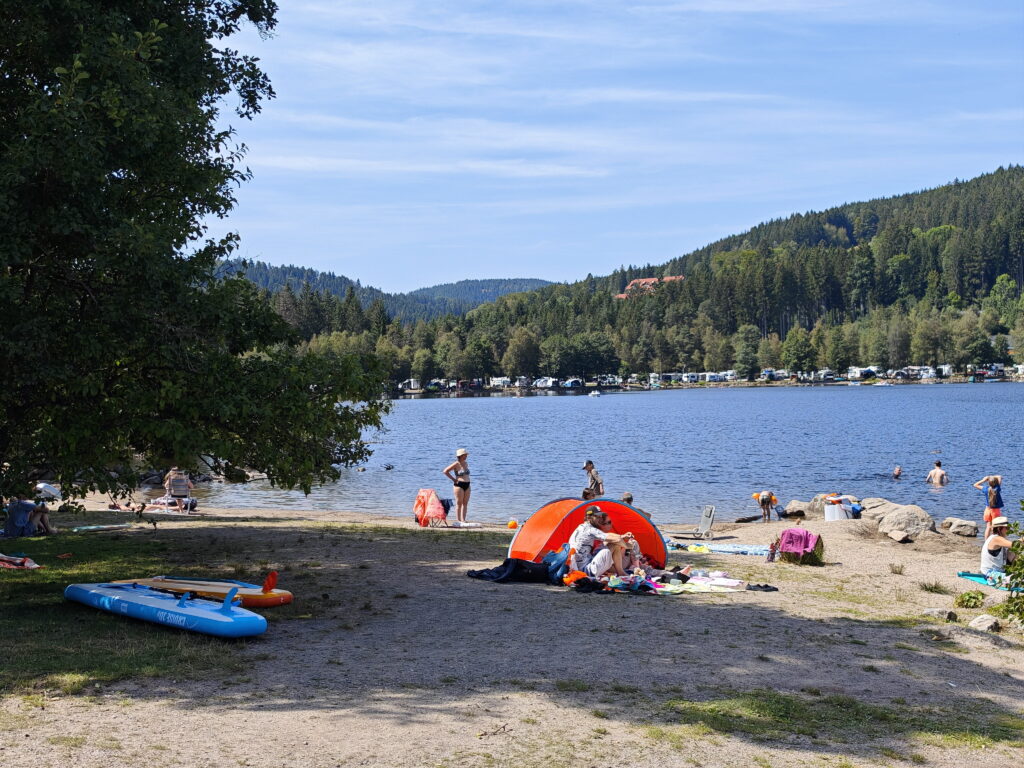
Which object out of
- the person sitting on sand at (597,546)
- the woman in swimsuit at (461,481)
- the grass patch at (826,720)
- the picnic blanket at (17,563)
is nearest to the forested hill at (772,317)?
the woman in swimsuit at (461,481)

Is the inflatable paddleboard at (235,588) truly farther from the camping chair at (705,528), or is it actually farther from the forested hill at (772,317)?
the forested hill at (772,317)

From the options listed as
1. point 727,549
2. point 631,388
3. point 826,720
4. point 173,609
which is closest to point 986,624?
point 826,720

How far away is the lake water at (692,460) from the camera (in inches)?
1267

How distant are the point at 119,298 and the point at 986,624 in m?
10.2

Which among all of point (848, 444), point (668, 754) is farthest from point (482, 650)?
point (848, 444)

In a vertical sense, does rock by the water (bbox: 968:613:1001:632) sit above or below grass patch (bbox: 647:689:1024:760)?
below

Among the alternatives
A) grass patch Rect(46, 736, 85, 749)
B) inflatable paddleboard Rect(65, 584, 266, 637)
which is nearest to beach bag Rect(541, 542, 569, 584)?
inflatable paddleboard Rect(65, 584, 266, 637)

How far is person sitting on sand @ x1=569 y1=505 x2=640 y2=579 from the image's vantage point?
12938 millimetres

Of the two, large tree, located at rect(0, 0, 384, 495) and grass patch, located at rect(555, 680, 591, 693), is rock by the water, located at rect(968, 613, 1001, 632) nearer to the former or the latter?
grass patch, located at rect(555, 680, 591, 693)

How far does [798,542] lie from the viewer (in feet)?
55.4

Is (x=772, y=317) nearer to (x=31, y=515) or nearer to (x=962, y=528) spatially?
(x=962, y=528)

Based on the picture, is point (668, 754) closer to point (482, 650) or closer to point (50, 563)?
point (482, 650)

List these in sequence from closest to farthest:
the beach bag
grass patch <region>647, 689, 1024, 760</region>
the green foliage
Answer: the green foliage < grass patch <region>647, 689, 1024, 760</region> < the beach bag

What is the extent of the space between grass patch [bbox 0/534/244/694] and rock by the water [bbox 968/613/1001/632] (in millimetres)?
8154
